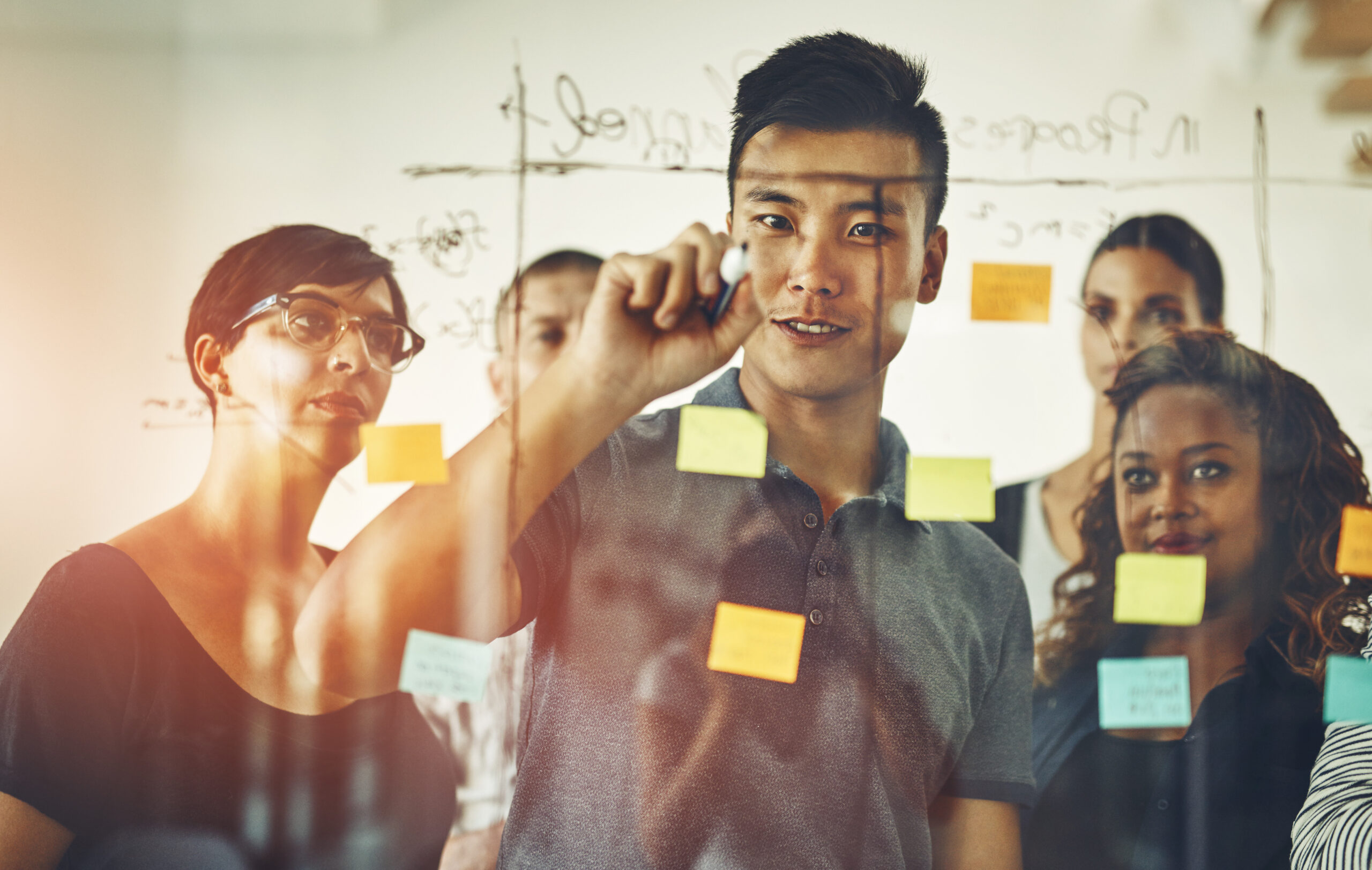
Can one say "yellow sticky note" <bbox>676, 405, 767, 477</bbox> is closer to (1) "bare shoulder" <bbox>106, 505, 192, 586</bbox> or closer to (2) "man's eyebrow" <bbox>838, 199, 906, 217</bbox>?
(2) "man's eyebrow" <bbox>838, 199, 906, 217</bbox>

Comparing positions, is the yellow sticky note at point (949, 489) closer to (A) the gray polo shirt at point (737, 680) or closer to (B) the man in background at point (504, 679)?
(A) the gray polo shirt at point (737, 680)

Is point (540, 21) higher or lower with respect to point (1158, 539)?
higher

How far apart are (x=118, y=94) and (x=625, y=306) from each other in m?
0.82

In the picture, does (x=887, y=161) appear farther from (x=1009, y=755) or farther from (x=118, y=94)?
(x=118, y=94)

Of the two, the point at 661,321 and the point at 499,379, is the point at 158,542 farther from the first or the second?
the point at 661,321

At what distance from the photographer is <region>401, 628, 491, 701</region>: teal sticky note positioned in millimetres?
1082

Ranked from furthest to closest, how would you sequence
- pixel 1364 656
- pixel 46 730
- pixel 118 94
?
pixel 1364 656 < pixel 118 94 < pixel 46 730

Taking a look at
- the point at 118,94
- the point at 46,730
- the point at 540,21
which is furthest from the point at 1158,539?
the point at 118,94

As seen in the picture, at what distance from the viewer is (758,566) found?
1.11 m

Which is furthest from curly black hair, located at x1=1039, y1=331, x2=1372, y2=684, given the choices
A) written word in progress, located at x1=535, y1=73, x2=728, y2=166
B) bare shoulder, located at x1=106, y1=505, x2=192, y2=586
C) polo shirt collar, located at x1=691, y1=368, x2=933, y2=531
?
bare shoulder, located at x1=106, y1=505, x2=192, y2=586

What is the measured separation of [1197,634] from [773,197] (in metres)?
0.94

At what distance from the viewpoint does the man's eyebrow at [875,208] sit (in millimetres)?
1114

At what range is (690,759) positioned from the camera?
1.06 metres

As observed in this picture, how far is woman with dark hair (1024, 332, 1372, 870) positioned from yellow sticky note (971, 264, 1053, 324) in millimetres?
171
